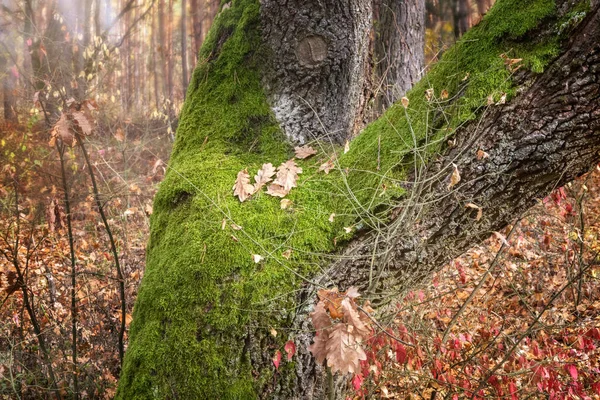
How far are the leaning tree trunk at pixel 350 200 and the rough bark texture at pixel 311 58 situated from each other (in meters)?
0.01

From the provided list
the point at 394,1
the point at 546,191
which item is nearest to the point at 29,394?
the point at 546,191

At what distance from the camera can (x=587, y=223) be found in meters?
5.88

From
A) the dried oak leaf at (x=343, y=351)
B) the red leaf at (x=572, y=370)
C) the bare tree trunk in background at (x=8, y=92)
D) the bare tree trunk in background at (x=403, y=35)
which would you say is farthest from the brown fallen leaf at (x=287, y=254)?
the bare tree trunk in background at (x=8, y=92)

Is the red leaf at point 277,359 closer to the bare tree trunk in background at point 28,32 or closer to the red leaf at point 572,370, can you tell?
the red leaf at point 572,370

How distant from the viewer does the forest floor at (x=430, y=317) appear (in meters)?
3.03

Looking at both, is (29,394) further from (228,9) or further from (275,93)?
(228,9)

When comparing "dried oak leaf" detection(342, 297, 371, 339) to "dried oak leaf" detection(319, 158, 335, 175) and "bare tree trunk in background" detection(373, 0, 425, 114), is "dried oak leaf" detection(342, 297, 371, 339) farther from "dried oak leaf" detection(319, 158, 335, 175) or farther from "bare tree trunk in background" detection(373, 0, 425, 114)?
"bare tree trunk in background" detection(373, 0, 425, 114)

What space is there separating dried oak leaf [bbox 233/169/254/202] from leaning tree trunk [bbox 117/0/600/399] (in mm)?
40

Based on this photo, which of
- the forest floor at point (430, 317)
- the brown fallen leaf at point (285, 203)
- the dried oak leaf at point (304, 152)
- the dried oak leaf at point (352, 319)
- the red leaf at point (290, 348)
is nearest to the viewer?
the dried oak leaf at point (352, 319)

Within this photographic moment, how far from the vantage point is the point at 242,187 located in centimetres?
248

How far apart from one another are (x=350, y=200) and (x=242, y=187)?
2.20 feet

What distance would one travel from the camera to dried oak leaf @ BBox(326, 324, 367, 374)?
1657mm

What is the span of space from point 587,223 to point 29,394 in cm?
661

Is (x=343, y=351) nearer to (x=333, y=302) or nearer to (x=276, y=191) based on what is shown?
(x=333, y=302)
